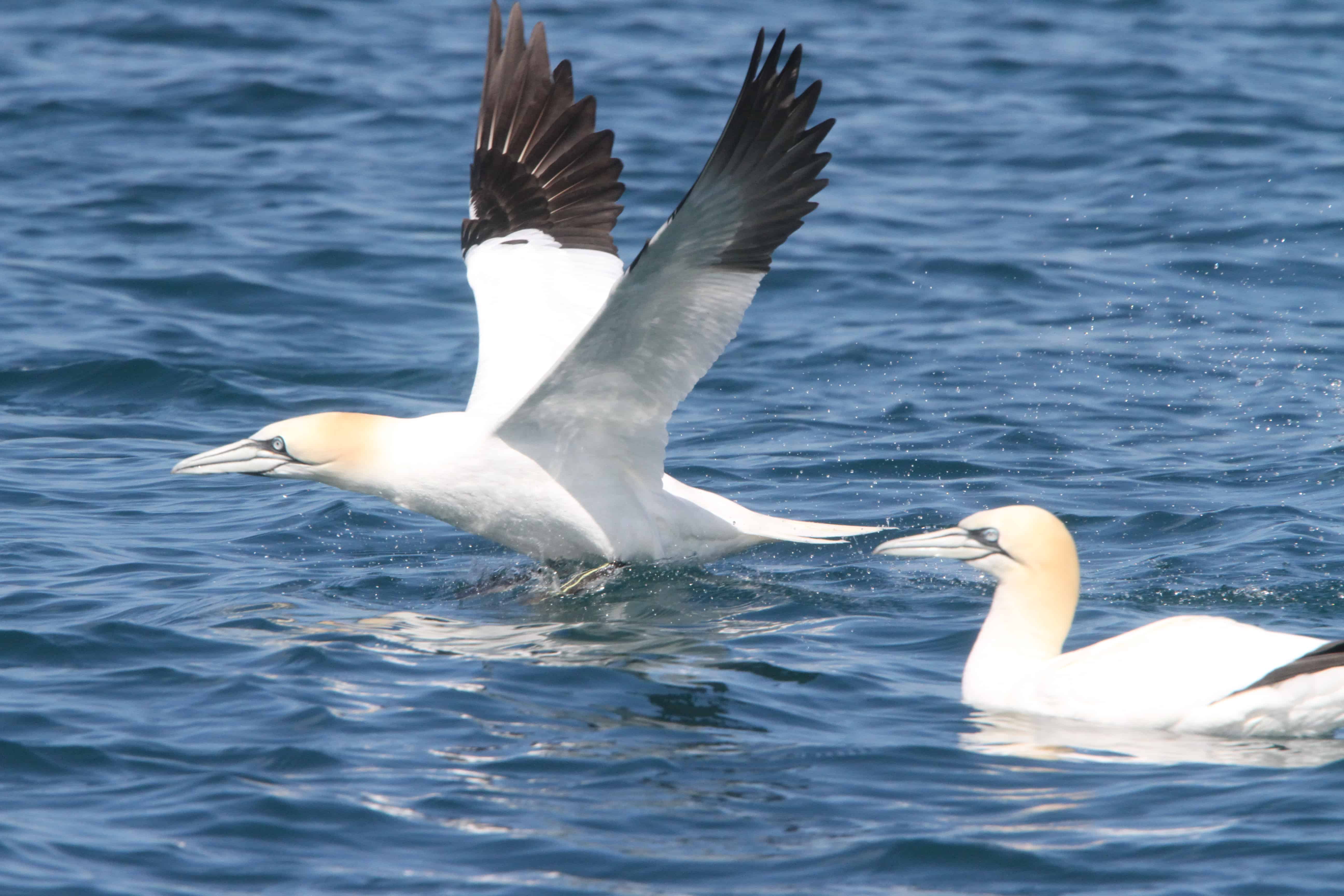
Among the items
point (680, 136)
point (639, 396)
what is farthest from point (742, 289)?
point (680, 136)

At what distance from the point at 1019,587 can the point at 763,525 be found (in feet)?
5.84

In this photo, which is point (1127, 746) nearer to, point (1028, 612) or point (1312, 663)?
point (1312, 663)

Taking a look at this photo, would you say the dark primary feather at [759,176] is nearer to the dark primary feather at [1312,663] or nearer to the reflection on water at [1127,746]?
the reflection on water at [1127,746]

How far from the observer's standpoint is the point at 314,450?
787cm

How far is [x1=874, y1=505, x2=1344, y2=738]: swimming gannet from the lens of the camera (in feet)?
18.7

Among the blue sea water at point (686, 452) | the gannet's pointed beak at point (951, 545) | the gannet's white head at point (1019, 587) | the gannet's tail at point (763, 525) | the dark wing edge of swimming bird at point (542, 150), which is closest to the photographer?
the blue sea water at point (686, 452)

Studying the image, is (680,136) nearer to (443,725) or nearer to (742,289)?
(742,289)

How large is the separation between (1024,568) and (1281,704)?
106cm

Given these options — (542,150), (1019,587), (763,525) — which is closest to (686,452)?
(542,150)

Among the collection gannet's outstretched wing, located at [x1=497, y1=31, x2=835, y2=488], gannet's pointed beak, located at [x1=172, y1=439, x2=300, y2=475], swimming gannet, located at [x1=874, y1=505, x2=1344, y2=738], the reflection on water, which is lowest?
the reflection on water

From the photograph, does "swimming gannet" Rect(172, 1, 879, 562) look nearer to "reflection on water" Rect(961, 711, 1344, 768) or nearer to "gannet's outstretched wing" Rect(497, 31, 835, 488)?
"gannet's outstretched wing" Rect(497, 31, 835, 488)

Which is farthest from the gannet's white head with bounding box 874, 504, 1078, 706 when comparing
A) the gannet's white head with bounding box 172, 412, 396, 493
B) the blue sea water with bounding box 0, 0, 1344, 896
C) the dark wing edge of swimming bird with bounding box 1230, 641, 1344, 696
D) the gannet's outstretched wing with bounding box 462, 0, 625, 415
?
the gannet's outstretched wing with bounding box 462, 0, 625, 415

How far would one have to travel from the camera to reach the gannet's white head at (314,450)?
783 centimetres

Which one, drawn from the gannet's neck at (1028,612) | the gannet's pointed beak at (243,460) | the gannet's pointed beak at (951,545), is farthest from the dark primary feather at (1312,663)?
the gannet's pointed beak at (243,460)
